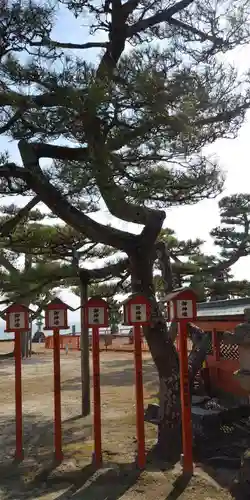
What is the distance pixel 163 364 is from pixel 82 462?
4.33ft

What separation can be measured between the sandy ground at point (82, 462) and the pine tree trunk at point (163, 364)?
11.8 inches

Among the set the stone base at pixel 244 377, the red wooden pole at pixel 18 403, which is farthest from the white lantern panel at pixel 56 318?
the stone base at pixel 244 377

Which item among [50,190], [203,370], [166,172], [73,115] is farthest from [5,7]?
[203,370]

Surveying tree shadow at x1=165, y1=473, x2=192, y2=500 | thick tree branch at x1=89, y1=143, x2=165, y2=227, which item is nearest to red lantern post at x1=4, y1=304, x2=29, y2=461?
thick tree branch at x1=89, y1=143, x2=165, y2=227

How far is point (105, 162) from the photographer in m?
4.72

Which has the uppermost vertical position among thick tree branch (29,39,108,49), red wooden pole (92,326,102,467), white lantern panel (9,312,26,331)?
thick tree branch (29,39,108,49)

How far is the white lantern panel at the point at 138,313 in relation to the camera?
479 centimetres

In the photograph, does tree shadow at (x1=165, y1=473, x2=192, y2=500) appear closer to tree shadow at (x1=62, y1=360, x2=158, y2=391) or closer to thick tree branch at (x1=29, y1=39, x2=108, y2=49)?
thick tree branch at (x1=29, y1=39, x2=108, y2=49)

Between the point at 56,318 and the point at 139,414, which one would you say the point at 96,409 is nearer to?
the point at 139,414

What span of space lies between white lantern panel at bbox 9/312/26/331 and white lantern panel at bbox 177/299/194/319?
6.30 feet

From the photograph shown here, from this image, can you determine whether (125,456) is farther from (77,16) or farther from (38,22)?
(77,16)

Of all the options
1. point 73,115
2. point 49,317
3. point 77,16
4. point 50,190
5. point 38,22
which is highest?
point 77,16

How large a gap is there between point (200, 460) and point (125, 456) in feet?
2.62

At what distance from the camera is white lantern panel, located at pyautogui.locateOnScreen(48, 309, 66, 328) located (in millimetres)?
5543
